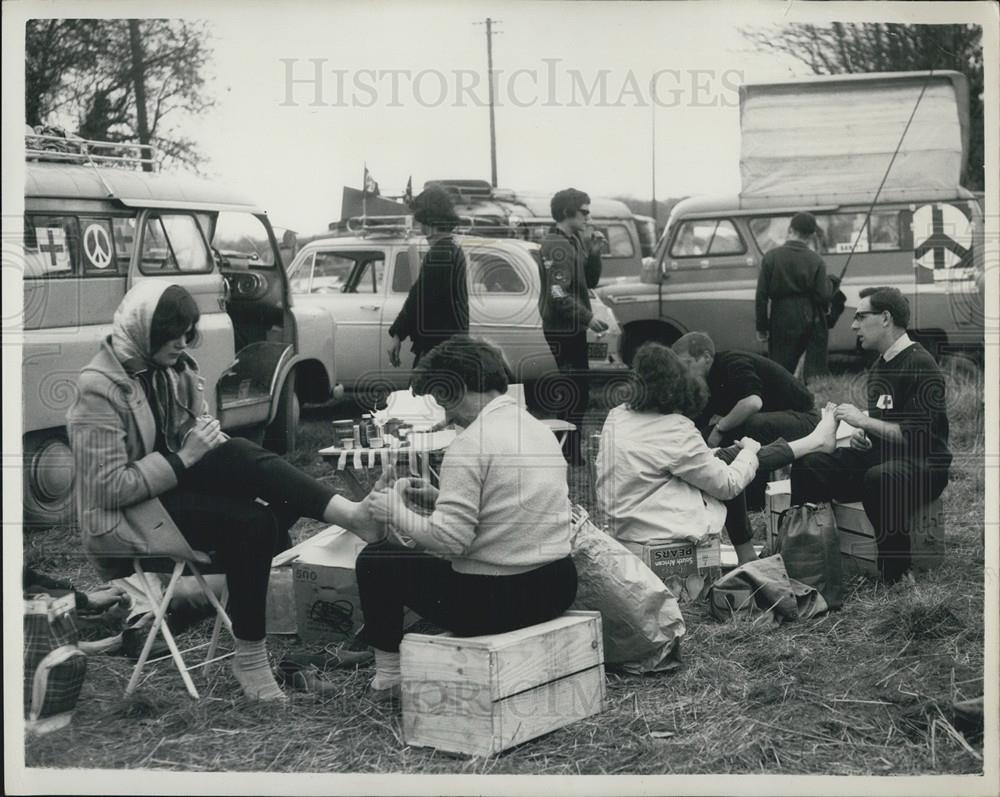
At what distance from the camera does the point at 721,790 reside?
3725mm

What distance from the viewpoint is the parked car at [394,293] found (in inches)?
327

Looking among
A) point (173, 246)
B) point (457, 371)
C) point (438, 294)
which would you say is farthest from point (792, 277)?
point (457, 371)

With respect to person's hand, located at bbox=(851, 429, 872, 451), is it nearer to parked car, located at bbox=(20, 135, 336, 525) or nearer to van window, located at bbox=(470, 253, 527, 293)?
parked car, located at bbox=(20, 135, 336, 525)

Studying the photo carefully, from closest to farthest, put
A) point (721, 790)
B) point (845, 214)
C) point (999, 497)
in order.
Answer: point (721, 790)
point (999, 497)
point (845, 214)

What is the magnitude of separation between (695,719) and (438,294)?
97.6 inches

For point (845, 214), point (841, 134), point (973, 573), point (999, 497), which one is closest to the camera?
point (999, 497)

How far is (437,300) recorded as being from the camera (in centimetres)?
571

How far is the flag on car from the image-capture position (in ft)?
17.6

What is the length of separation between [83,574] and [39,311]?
52.6 inches

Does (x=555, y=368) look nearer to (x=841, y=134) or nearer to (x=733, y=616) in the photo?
(x=841, y=134)

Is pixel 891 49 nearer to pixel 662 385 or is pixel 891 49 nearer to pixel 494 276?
pixel 662 385

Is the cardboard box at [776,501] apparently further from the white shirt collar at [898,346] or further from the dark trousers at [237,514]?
the dark trousers at [237,514]

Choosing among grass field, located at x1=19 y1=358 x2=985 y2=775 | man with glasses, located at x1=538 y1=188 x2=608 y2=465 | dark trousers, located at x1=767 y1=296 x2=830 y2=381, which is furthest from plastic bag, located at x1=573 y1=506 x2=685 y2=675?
dark trousers, located at x1=767 y1=296 x2=830 y2=381

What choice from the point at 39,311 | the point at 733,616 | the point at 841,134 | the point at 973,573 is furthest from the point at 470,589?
the point at 841,134
